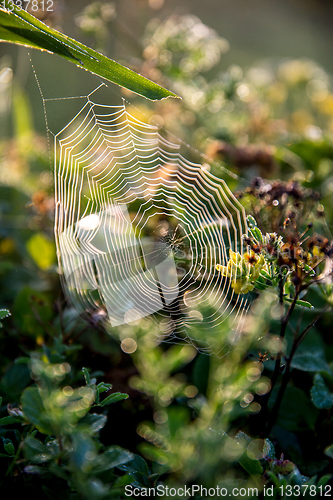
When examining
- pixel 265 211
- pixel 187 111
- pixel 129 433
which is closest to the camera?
pixel 129 433

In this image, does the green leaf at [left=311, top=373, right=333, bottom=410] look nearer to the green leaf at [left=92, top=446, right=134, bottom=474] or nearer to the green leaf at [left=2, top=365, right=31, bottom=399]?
the green leaf at [left=92, top=446, right=134, bottom=474]

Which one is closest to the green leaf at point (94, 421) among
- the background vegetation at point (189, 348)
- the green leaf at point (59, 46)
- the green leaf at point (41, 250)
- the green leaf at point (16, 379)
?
the background vegetation at point (189, 348)

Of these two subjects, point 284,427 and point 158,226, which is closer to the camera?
point 284,427

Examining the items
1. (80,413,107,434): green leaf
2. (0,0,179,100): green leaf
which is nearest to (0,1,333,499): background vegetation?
(80,413,107,434): green leaf

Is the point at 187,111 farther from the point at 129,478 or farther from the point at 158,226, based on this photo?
the point at 129,478

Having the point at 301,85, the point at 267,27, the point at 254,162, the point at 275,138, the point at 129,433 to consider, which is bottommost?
the point at 129,433

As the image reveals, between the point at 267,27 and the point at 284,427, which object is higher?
the point at 267,27

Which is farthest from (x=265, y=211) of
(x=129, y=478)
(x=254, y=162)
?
(x=129, y=478)

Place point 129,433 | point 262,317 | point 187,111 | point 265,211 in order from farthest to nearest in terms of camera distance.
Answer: point 187,111 → point 265,211 → point 129,433 → point 262,317
